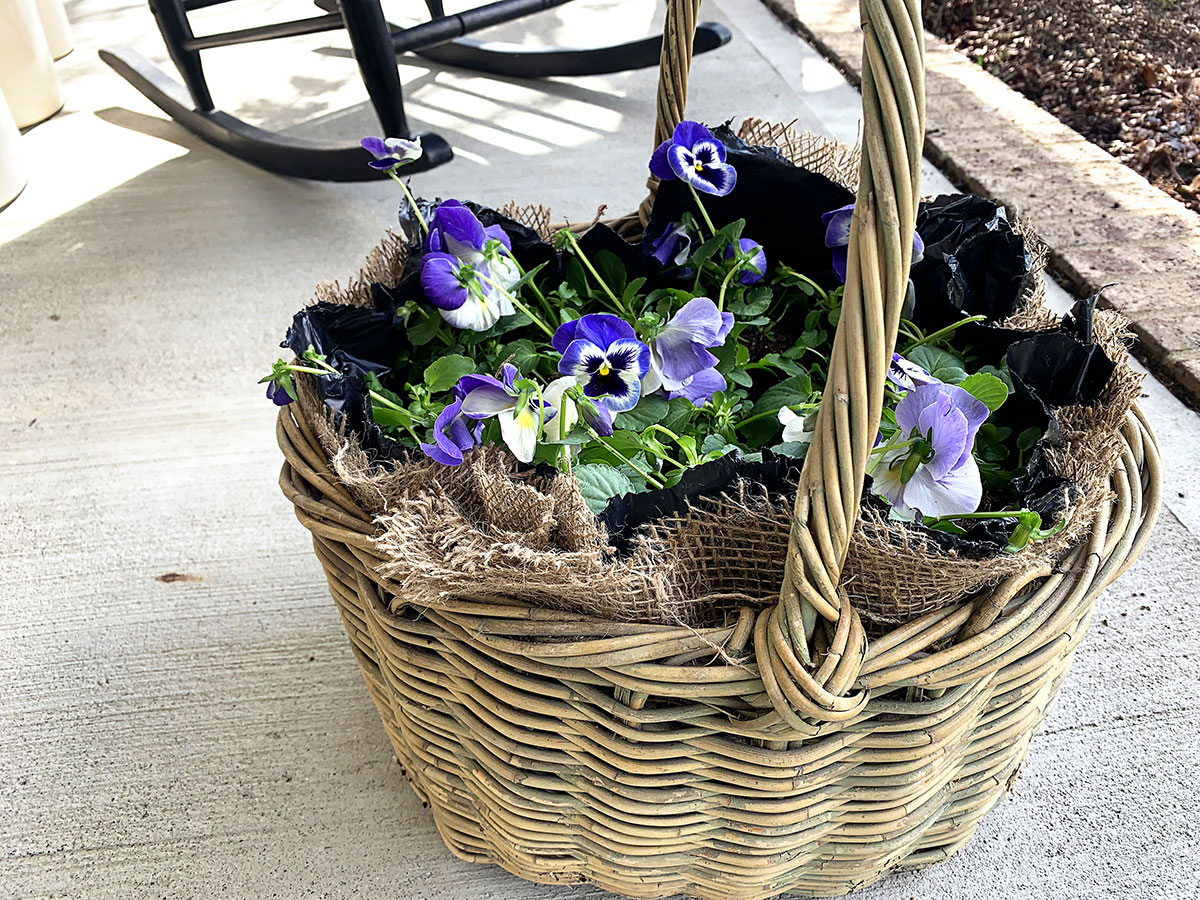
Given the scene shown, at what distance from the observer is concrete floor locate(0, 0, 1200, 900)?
34.0 inches

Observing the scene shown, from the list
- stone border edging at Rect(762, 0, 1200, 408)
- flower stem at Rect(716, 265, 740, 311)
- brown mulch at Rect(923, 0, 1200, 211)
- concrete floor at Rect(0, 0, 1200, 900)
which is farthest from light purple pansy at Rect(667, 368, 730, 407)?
brown mulch at Rect(923, 0, 1200, 211)

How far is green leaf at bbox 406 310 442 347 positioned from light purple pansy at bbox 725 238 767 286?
0.26 m

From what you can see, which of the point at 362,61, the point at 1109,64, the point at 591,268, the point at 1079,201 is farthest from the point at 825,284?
→ the point at 1109,64

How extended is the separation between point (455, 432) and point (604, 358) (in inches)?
4.5

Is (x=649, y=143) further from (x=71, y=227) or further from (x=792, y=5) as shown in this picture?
(x=71, y=227)

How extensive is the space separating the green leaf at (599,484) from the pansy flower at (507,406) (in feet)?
0.13

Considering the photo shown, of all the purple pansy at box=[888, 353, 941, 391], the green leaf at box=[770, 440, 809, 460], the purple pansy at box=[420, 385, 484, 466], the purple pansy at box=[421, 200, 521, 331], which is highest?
the purple pansy at box=[421, 200, 521, 331]

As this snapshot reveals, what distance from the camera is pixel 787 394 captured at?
74cm

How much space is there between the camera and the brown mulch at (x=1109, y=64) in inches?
73.0

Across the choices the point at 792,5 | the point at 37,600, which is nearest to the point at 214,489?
the point at 37,600

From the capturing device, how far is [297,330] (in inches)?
28.4

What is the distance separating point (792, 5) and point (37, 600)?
217 cm

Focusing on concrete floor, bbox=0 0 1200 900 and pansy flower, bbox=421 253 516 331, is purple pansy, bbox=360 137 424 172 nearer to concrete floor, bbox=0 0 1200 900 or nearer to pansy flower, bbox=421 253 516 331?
pansy flower, bbox=421 253 516 331

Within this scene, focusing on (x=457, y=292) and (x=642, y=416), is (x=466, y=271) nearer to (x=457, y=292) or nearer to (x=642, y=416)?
(x=457, y=292)
